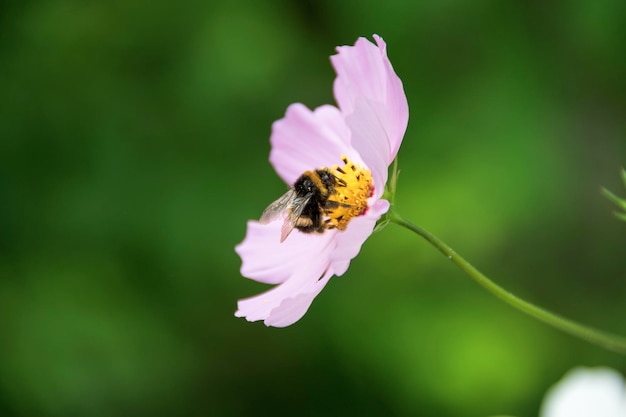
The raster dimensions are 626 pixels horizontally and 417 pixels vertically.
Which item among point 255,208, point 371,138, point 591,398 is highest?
point 371,138

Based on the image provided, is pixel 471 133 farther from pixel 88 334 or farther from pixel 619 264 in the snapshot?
pixel 88 334

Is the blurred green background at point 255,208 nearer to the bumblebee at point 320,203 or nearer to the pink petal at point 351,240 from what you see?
the bumblebee at point 320,203

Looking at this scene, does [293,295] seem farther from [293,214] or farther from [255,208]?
[255,208]

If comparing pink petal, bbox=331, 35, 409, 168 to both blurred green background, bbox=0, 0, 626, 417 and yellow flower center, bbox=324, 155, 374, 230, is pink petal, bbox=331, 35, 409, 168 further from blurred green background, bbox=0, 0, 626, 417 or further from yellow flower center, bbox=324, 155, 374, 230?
blurred green background, bbox=0, 0, 626, 417

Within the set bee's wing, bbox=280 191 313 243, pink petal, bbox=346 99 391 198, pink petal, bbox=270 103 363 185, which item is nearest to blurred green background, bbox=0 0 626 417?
pink petal, bbox=270 103 363 185

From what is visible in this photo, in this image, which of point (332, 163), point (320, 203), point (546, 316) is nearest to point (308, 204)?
point (320, 203)

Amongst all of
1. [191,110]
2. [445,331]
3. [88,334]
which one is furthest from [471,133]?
[88,334]
